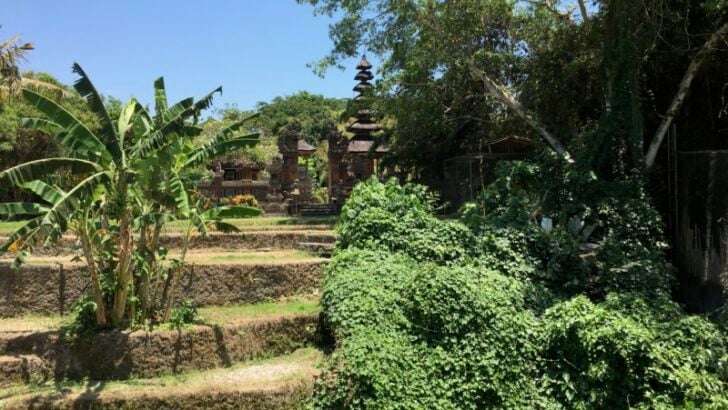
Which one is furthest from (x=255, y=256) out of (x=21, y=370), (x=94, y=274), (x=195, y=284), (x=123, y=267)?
(x=21, y=370)

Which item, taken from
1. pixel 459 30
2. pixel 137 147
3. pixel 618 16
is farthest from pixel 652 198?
pixel 137 147

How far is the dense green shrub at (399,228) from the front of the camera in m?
9.37

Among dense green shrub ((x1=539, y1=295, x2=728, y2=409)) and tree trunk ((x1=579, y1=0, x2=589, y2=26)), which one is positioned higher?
tree trunk ((x1=579, y1=0, x2=589, y2=26))

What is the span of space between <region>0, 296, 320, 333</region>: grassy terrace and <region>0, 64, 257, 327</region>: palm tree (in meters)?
1.19

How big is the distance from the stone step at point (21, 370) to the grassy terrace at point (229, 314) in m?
0.57

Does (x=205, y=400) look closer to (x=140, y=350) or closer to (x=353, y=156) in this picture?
(x=140, y=350)

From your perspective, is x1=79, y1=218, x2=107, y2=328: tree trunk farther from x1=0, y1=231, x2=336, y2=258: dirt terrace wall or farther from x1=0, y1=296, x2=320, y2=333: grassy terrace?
x1=0, y1=231, x2=336, y2=258: dirt terrace wall

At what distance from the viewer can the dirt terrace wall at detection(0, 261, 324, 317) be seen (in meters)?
8.85

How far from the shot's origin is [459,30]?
1346 centimetres

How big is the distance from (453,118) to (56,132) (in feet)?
36.2

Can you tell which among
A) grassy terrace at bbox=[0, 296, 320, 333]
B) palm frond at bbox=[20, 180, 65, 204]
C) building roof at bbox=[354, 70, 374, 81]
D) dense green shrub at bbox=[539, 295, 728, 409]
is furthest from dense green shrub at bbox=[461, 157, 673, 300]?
building roof at bbox=[354, 70, 374, 81]

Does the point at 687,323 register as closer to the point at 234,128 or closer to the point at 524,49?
the point at 234,128

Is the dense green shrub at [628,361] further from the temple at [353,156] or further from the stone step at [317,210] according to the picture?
the temple at [353,156]

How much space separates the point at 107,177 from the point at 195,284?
8.79 feet
